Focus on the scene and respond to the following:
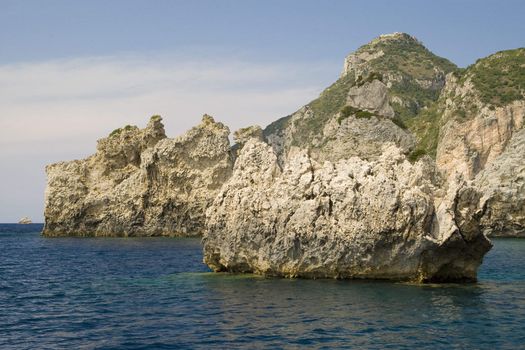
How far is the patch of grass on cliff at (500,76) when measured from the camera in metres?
116

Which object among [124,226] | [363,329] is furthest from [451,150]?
[363,329]

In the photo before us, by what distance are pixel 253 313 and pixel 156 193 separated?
2969 inches

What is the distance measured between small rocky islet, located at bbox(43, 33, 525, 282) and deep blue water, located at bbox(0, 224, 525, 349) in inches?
72.8

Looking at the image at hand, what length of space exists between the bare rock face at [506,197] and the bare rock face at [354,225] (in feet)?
194

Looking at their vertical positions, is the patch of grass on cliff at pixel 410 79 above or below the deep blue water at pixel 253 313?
above

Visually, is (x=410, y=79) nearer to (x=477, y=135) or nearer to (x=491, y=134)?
(x=477, y=135)

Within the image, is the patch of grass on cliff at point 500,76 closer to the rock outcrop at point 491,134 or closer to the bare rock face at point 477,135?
the rock outcrop at point 491,134

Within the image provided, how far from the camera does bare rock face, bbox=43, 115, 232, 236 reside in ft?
320

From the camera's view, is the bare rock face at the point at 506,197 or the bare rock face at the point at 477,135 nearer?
the bare rock face at the point at 506,197

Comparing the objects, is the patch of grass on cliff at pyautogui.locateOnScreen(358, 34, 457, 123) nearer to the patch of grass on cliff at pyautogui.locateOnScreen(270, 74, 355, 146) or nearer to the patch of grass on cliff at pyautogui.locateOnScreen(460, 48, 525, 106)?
the patch of grass on cliff at pyautogui.locateOnScreen(270, 74, 355, 146)

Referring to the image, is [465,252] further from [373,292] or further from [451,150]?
[451,150]

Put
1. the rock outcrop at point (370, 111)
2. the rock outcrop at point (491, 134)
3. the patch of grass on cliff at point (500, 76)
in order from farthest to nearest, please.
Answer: the patch of grass on cliff at point (500, 76) → the rock outcrop at point (491, 134) → the rock outcrop at point (370, 111)

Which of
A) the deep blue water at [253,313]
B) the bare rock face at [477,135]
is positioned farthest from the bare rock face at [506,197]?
the deep blue water at [253,313]

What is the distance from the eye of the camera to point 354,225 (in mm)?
32219
